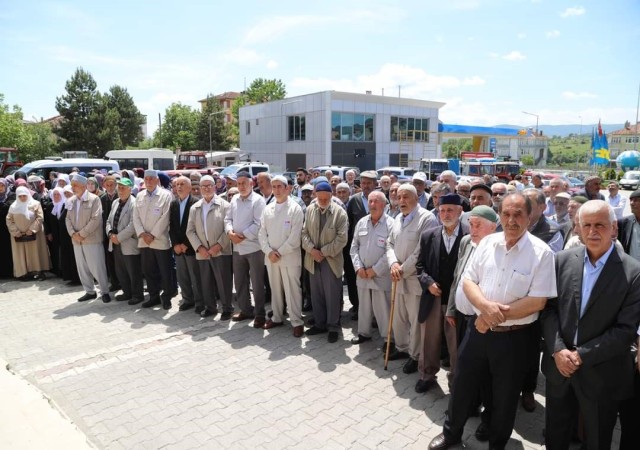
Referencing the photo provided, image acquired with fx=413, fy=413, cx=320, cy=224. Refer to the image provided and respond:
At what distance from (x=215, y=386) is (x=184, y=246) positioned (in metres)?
2.66

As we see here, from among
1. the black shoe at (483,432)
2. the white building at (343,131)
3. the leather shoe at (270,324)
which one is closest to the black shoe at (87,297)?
the leather shoe at (270,324)

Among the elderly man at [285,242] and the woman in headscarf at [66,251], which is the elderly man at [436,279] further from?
the woman in headscarf at [66,251]

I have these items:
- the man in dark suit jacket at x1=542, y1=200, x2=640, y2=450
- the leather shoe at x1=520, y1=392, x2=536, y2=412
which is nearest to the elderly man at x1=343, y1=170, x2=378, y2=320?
the leather shoe at x1=520, y1=392, x2=536, y2=412

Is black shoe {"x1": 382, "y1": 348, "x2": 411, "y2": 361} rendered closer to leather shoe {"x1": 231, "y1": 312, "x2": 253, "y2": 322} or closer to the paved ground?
the paved ground

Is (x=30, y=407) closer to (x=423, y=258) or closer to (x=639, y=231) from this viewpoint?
(x=423, y=258)

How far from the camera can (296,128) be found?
36.4 metres

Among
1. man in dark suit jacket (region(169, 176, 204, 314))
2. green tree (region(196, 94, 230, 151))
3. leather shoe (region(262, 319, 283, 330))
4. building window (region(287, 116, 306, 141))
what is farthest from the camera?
green tree (region(196, 94, 230, 151))

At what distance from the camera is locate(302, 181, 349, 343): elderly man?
5.38 metres

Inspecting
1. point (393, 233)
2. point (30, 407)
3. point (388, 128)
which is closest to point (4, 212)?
point (30, 407)

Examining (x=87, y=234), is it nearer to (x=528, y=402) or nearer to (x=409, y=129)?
(x=528, y=402)

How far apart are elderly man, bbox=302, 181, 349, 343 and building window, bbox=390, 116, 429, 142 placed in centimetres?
3323

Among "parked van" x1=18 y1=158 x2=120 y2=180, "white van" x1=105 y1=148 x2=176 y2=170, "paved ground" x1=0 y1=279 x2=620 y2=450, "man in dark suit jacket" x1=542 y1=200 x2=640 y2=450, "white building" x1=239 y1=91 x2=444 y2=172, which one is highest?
"white building" x1=239 y1=91 x2=444 y2=172

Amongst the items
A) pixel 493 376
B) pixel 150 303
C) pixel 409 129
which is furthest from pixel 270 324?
pixel 409 129

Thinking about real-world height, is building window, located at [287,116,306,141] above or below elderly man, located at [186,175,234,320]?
above
